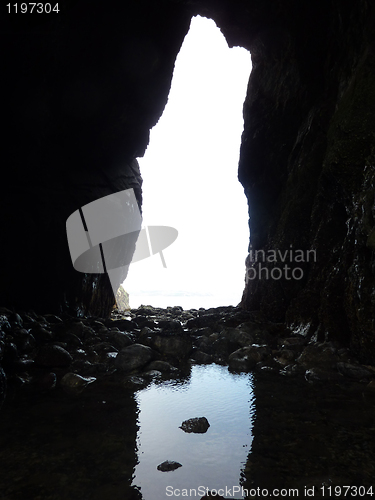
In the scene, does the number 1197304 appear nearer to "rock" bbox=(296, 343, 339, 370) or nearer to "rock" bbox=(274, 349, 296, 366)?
"rock" bbox=(274, 349, 296, 366)

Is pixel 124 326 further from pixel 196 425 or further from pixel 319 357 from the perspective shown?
pixel 196 425

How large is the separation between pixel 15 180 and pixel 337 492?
1077cm

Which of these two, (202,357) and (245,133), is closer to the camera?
(202,357)

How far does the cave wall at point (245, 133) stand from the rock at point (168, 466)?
116 inches

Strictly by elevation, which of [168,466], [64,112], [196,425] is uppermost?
[64,112]

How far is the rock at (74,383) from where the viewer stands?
3.30 m

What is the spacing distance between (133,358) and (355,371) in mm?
2721

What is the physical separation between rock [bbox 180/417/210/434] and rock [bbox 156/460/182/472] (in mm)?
481

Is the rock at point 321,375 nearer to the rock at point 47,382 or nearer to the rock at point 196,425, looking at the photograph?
the rock at point 196,425

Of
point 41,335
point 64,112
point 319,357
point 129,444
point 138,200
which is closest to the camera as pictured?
point 129,444

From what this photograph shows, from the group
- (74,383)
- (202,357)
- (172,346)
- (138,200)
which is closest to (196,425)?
(74,383)

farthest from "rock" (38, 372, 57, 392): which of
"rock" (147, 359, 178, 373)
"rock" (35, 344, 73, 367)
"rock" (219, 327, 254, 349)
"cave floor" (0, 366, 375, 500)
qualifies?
"rock" (219, 327, 254, 349)

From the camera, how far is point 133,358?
164 inches

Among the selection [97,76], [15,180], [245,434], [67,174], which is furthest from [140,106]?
[245,434]
